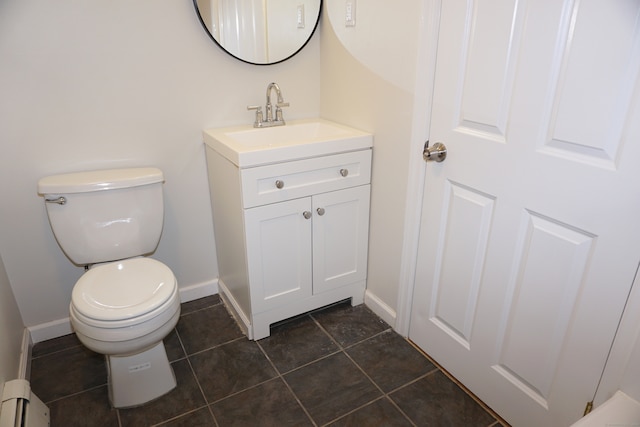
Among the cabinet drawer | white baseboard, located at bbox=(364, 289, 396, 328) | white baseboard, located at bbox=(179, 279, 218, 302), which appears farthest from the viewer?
white baseboard, located at bbox=(179, 279, 218, 302)

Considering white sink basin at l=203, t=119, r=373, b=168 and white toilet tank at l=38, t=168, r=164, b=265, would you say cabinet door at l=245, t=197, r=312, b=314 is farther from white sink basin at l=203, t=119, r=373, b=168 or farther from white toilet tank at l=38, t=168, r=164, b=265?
white toilet tank at l=38, t=168, r=164, b=265

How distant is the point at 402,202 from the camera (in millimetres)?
1774

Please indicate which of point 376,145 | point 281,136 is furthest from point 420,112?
point 281,136

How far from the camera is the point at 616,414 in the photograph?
3.43 feet

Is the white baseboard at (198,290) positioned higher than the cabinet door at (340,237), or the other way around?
the cabinet door at (340,237)

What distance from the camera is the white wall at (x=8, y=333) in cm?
150

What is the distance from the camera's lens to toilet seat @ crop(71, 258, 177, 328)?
4.65ft

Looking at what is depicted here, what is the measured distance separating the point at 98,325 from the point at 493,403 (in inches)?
54.9

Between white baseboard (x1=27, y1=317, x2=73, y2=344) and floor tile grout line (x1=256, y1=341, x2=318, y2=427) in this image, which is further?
white baseboard (x1=27, y1=317, x2=73, y2=344)

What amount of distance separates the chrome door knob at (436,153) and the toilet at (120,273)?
3.40ft

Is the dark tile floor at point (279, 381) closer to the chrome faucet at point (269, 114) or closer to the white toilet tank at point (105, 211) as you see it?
the white toilet tank at point (105, 211)

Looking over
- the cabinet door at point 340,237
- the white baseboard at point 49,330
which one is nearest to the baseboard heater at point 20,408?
the white baseboard at point 49,330

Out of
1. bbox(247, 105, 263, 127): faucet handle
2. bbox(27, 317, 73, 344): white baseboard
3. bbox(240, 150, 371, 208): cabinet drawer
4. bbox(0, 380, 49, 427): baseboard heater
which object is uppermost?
bbox(247, 105, 263, 127): faucet handle

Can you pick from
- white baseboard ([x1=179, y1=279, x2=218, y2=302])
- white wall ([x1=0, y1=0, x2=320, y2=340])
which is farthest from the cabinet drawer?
white baseboard ([x1=179, y1=279, x2=218, y2=302])
